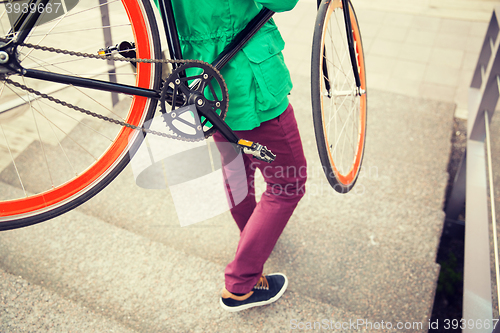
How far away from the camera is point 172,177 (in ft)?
8.25

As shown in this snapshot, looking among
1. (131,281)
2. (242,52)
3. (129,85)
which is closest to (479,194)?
(242,52)

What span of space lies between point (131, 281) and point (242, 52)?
3.75 feet

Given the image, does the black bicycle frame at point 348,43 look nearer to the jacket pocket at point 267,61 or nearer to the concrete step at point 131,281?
the jacket pocket at point 267,61

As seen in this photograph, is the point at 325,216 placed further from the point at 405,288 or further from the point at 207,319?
the point at 207,319

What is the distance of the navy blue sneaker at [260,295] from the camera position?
162cm

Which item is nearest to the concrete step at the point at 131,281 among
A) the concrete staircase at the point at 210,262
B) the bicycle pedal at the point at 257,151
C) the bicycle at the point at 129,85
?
the concrete staircase at the point at 210,262

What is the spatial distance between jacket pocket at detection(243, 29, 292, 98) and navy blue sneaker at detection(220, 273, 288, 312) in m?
0.89

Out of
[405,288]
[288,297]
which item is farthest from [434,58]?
[288,297]

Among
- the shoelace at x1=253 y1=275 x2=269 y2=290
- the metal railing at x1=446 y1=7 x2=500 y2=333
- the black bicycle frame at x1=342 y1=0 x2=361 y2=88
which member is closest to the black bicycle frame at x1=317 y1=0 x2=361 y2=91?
the black bicycle frame at x1=342 y1=0 x2=361 y2=88

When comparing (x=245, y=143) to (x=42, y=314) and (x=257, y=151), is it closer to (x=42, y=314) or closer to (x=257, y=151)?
(x=257, y=151)

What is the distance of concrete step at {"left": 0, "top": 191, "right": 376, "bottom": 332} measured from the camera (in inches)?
63.2

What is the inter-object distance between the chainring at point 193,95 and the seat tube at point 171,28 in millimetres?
55

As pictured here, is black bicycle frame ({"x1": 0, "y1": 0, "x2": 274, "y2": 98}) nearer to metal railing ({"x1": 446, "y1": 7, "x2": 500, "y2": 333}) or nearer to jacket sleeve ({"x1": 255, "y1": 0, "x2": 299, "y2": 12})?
jacket sleeve ({"x1": 255, "y1": 0, "x2": 299, "y2": 12})

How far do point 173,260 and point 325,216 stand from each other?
92cm
